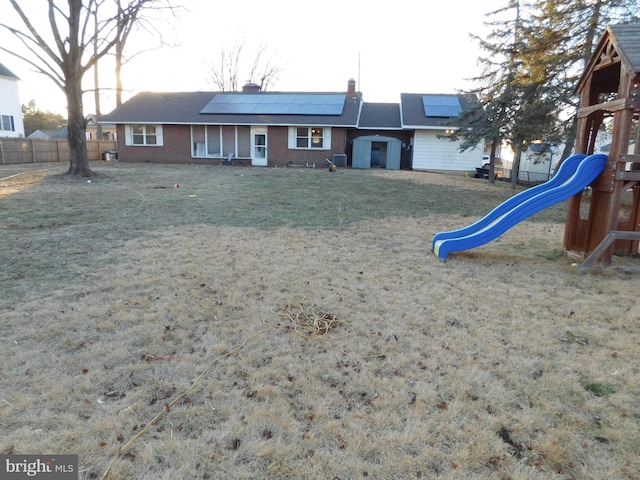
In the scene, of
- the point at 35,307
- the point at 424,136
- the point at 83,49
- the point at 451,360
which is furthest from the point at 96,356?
the point at 424,136

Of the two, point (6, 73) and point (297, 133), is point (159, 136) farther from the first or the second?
point (6, 73)

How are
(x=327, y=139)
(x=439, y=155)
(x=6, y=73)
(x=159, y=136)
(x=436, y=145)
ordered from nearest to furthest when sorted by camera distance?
(x=327, y=139), (x=436, y=145), (x=439, y=155), (x=159, y=136), (x=6, y=73)

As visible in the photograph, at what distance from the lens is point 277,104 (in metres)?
26.4

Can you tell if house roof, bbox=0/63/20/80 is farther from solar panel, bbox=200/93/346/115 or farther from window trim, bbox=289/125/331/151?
window trim, bbox=289/125/331/151

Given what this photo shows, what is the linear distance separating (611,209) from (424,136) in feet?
65.3

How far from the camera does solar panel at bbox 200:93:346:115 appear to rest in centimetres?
2538

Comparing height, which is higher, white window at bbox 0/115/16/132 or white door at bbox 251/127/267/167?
white window at bbox 0/115/16/132

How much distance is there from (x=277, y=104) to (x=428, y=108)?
9.30 meters

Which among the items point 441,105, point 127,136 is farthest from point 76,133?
point 441,105

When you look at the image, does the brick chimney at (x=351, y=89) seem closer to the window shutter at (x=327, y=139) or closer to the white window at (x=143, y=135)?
the window shutter at (x=327, y=139)

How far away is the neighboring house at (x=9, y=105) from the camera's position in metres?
34.4

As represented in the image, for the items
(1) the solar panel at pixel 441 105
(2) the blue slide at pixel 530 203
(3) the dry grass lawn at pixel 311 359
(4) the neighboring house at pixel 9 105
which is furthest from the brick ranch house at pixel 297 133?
(3) the dry grass lawn at pixel 311 359

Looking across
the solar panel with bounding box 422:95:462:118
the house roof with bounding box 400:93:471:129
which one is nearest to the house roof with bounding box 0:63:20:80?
the house roof with bounding box 400:93:471:129

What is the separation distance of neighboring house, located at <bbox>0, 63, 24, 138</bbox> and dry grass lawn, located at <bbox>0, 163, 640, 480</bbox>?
116ft
